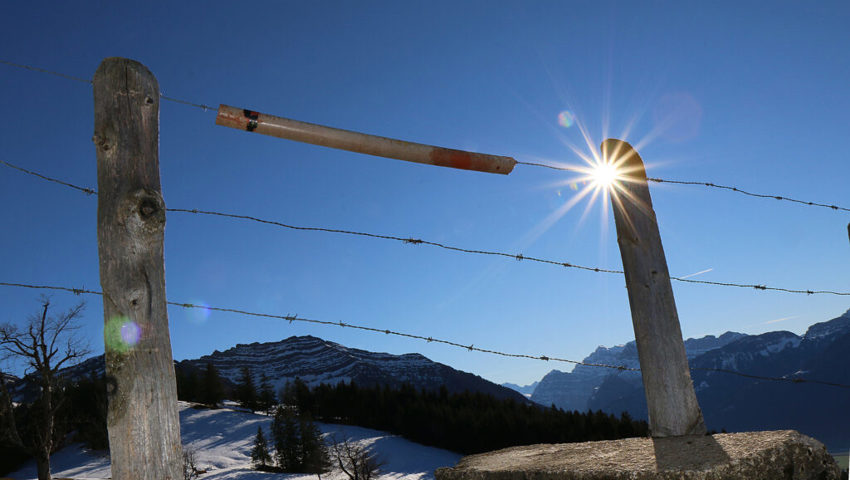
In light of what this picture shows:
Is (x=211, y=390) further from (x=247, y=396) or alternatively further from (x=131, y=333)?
(x=131, y=333)

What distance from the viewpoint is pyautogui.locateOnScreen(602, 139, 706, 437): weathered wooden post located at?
386cm

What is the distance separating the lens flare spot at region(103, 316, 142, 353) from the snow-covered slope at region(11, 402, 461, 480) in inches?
1374

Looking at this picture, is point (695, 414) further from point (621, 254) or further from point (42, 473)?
point (42, 473)

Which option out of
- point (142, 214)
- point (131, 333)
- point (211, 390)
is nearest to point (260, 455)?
point (211, 390)

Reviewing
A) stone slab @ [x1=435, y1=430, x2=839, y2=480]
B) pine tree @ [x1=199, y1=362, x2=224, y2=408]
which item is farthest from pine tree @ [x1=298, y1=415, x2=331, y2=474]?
stone slab @ [x1=435, y1=430, x2=839, y2=480]

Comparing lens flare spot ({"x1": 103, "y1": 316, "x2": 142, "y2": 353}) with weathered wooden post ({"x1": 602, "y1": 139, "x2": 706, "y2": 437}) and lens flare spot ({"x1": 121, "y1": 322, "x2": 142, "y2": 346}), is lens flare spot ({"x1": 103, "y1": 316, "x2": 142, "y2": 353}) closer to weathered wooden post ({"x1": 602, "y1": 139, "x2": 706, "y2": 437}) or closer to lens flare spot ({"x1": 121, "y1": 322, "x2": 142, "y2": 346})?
lens flare spot ({"x1": 121, "y1": 322, "x2": 142, "y2": 346})

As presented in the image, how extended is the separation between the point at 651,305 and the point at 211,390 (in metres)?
58.1

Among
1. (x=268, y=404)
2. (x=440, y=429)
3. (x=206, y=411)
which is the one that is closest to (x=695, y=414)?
(x=440, y=429)

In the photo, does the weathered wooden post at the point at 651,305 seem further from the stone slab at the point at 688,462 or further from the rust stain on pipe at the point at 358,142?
the rust stain on pipe at the point at 358,142

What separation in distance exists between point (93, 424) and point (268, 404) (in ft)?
62.8

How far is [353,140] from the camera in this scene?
3.84 meters

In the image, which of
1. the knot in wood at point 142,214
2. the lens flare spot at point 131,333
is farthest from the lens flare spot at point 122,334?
the knot in wood at point 142,214

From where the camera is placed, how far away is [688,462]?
8.46ft

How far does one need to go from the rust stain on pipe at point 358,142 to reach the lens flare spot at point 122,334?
4.85 ft
